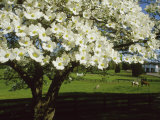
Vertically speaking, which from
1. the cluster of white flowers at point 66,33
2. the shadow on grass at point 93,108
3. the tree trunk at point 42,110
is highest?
the cluster of white flowers at point 66,33

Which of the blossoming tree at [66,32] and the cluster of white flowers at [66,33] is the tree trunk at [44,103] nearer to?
the blossoming tree at [66,32]

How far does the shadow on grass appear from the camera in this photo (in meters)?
8.05

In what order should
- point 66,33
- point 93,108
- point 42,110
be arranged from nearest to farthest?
point 66,33, point 42,110, point 93,108

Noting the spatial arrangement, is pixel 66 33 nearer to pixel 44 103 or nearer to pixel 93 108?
pixel 44 103

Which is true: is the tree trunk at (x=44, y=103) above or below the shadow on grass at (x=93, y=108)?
above

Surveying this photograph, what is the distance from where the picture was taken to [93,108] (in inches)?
426

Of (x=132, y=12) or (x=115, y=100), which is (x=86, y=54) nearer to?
Result: (x=132, y=12)

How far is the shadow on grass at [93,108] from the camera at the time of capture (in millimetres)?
8055

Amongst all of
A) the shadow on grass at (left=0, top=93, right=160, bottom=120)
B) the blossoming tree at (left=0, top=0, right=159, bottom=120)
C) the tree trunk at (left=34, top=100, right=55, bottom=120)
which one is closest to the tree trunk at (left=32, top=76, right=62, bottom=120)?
the tree trunk at (left=34, top=100, right=55, bottom=120)

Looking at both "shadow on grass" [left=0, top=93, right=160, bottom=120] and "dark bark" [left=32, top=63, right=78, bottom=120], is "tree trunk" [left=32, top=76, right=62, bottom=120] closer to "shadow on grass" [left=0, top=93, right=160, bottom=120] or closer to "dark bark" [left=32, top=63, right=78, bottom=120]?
"dark bark" [left=32, top=63, right=78, bottom=120]

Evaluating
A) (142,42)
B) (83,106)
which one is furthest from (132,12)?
(83,106)

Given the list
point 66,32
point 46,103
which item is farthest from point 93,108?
point 66,32

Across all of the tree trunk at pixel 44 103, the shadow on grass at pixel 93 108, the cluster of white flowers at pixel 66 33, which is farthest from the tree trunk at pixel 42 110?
the cluster of white flowers at pixel 66 33

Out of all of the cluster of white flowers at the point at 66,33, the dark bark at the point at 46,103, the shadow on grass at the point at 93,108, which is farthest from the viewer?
the shadow on grass at the point at 93,108
